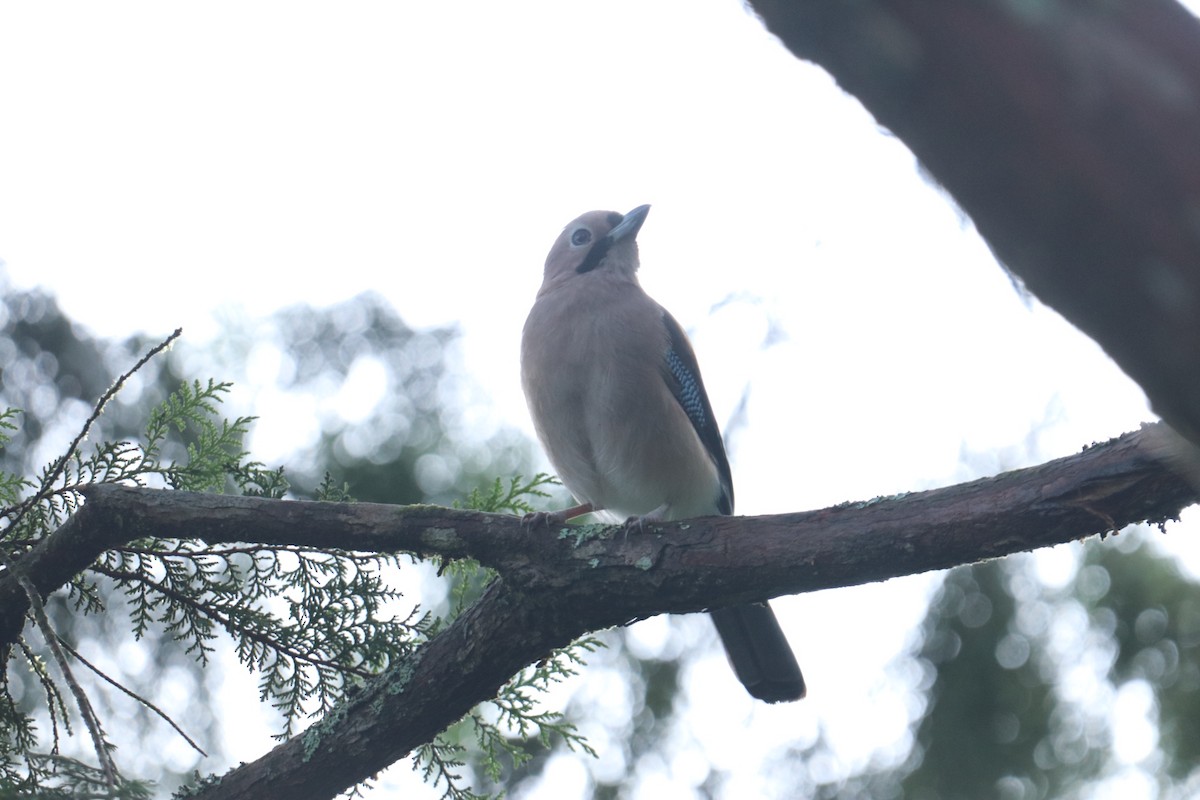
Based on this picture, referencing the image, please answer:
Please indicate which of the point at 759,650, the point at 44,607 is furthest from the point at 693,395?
the point at 44,607

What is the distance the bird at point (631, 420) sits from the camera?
469 cm

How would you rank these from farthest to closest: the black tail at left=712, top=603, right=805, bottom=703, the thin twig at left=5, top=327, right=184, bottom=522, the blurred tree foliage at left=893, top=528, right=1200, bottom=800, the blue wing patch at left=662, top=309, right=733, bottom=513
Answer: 1. the blurred tree foliage at left=893, top=528, right=1200, bottom=800
2. the blue wing patch at left=662, top=309, right=733, bottom=513
3. the black tail at left=712, top=603, right=805, bottom=703
4. the thin twig at left=5, top=327, right=184, bottom=522

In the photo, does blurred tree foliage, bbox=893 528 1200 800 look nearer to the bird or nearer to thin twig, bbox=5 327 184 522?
the bird

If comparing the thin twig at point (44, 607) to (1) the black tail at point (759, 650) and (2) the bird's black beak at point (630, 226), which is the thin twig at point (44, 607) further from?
(2) the bird's black beak at point (630, 226)

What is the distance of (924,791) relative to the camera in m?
9.11

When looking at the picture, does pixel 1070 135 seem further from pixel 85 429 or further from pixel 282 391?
pixel 282 391

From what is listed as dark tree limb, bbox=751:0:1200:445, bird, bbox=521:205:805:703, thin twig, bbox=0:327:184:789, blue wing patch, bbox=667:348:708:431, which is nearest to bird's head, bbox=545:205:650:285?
bird, bbox=521:205:805:703

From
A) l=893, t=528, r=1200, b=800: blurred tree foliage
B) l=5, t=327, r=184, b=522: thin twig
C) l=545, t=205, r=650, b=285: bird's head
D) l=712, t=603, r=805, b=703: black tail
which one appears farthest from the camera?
l=893, t=528, r=1200, b=800: blurred tree foliage

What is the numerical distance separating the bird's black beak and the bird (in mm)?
725

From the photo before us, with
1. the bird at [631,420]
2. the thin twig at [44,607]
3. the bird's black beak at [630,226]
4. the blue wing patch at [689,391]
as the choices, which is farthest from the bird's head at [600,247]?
the thin twig at [44,607]

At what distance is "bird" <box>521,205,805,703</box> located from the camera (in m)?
4.69

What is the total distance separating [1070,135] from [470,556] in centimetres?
255

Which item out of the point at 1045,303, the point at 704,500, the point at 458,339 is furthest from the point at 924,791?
the point at 1045,303

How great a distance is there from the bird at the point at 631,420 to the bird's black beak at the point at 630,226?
73 centimetres
